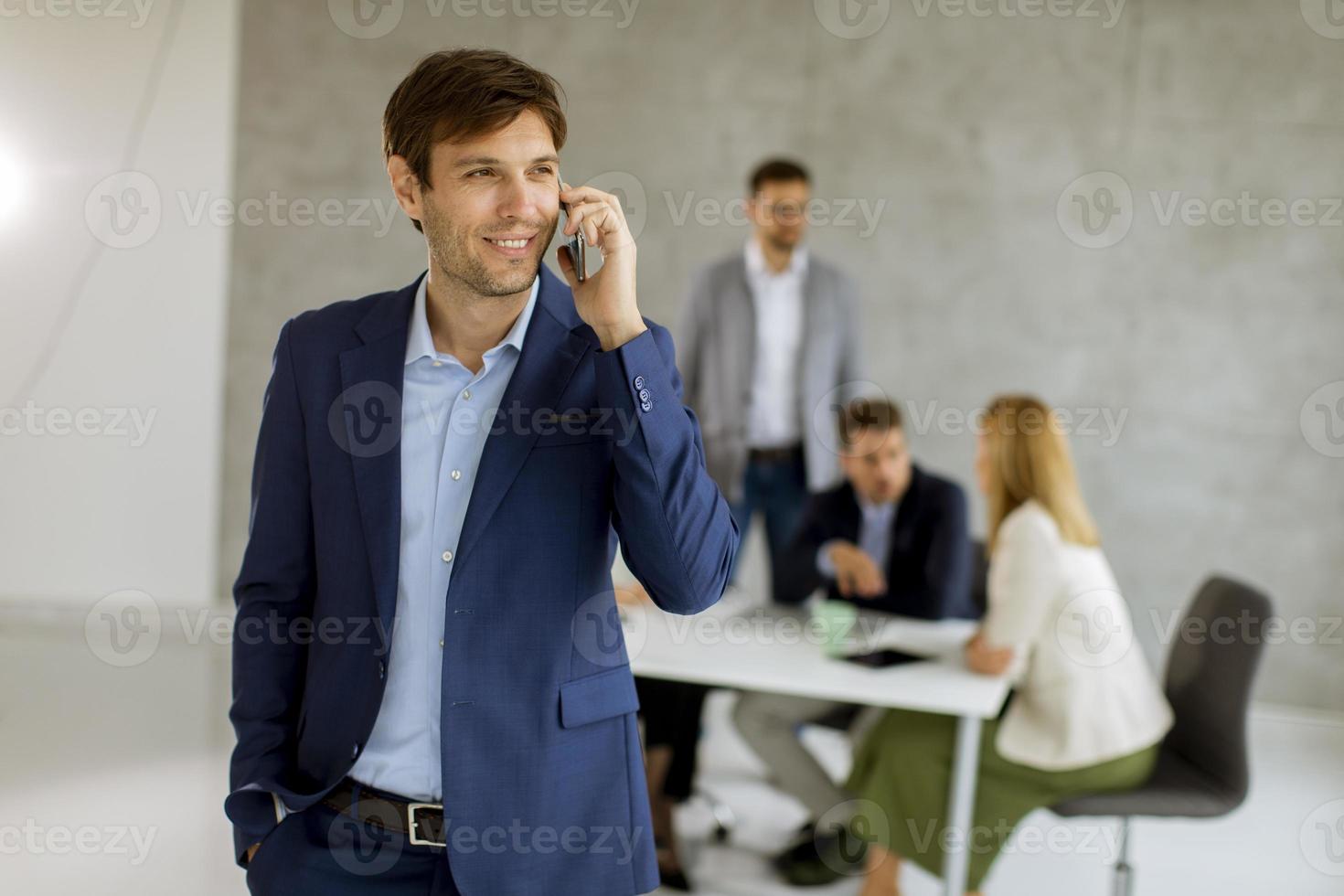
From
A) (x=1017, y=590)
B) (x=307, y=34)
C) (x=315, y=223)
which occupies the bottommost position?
(x=1017, y=590)

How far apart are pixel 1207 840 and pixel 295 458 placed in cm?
352

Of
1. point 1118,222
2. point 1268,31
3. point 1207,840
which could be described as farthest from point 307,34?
point 1207,840

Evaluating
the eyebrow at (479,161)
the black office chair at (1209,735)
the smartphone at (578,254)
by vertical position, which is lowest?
the black office chair at (1209,735)

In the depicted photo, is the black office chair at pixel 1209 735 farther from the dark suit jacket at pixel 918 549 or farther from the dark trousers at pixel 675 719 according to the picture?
the dark trousers at pixel 675 719

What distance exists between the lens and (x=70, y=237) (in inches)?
199

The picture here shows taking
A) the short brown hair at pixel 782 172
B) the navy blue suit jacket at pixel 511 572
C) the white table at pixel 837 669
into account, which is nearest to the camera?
the navy blue suit jacket at pixel 511 572

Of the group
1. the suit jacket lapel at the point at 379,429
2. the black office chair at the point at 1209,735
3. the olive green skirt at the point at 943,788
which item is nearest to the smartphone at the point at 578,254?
the suit jacket lapel at the point at 379,429

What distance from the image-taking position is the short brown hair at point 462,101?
4.47 feet

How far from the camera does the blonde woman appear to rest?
9.41 feet

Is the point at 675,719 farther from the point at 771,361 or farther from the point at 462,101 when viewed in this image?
the point at 462,101

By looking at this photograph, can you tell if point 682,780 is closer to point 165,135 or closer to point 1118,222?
point 1118,222

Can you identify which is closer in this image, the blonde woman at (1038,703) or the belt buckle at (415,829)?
the belt buckle at (415,829)

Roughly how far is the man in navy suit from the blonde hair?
5.99 ft

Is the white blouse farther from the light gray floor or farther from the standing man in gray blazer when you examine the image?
the standing man in gray blazer
